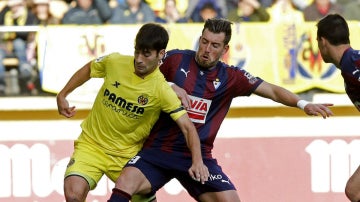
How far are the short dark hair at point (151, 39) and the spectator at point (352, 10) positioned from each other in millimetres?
4273

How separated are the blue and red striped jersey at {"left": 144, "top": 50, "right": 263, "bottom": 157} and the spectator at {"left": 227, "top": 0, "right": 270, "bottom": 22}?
3.46 m

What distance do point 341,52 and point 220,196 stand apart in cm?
142

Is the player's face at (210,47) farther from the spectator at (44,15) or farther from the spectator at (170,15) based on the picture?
the spectator at (44,15)

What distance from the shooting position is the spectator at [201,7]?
11078mm

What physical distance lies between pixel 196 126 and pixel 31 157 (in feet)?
12.0

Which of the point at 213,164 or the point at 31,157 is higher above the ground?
the point at 213,164

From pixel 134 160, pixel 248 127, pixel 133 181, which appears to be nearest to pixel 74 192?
pixel 133 181

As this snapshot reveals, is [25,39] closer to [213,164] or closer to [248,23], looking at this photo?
[248,23]

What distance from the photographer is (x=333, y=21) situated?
7566mm

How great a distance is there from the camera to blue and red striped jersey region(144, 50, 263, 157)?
298 inches

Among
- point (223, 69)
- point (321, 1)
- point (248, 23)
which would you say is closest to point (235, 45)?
point (248, 23)

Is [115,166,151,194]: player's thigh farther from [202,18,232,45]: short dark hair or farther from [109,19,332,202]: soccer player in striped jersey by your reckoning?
[202,18,232,45]: short dark hair

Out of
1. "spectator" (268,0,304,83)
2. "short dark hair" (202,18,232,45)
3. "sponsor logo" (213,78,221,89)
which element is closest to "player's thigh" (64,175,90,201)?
"sponsor logo" (213,78,221,89)

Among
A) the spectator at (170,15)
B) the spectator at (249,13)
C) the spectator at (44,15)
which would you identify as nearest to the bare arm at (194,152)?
the spectator at (170,15)
